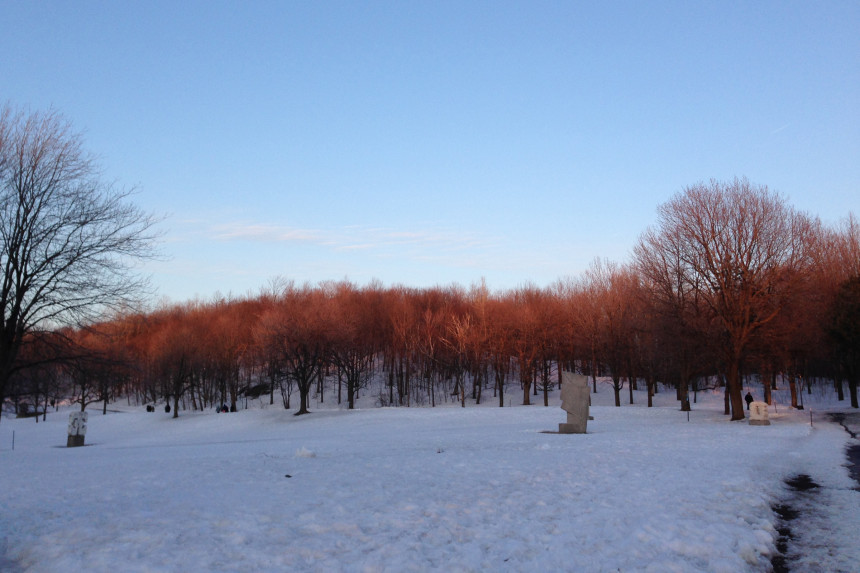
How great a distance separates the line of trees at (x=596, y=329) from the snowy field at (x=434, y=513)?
6369mm

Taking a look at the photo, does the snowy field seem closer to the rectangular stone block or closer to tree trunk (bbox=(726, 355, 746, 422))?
the rectangular stone block

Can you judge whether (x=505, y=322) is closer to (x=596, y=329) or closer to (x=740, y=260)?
(x=596, y=329)

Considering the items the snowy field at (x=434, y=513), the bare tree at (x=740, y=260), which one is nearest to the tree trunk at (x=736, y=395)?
the bare tree at (x=740, y=260)

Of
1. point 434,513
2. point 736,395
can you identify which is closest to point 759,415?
point 736,395

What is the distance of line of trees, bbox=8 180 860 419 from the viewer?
27.9 meters

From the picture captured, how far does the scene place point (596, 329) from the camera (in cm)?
5084

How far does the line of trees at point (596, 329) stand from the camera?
27.9m

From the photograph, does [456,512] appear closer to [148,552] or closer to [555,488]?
[555,488]

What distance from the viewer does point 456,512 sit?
28.2ft

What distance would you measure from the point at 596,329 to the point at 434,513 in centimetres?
4488

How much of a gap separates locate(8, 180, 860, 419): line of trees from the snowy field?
637 cm

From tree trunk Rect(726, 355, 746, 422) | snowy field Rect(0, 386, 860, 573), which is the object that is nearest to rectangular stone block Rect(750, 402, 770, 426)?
tree trunk Rect(726, 355, 746, 422)

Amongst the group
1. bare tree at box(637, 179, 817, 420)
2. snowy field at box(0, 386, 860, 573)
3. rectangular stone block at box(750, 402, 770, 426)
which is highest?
bare tree at box(637, 179, 817, 420)

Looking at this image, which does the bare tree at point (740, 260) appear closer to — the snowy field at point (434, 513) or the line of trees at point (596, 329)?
the line of trees at point (596, 329)
